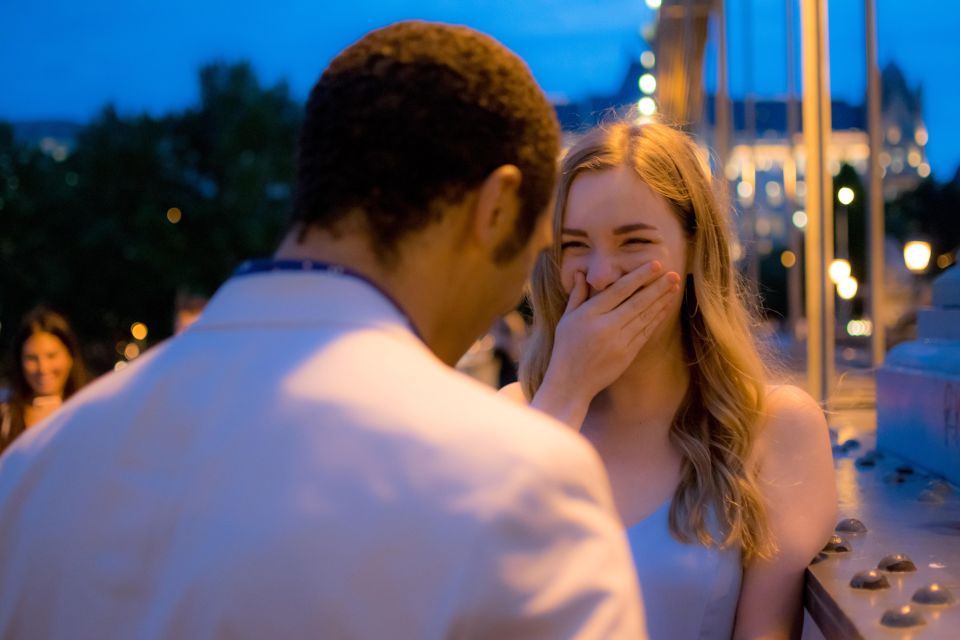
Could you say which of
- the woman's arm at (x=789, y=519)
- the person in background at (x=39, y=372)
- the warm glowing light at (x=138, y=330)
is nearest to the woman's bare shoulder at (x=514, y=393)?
the woman's arm at (x=789, y=519)

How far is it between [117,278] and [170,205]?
397 centimetres

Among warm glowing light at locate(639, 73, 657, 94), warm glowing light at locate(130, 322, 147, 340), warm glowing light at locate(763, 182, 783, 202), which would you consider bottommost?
warm glowing light at locate(130, 322, 147, 340)

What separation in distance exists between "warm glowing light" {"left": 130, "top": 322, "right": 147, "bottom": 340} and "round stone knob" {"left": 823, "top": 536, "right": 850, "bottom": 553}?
58.9 meters

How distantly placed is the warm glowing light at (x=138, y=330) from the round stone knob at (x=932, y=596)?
59.5m

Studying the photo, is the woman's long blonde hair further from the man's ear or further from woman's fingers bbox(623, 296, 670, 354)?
the man's ear

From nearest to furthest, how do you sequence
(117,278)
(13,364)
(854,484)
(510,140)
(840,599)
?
(510,140), (840,599), (854,484), (13,364), (117,278)

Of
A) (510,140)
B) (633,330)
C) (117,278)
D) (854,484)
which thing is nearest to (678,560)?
(633,330)

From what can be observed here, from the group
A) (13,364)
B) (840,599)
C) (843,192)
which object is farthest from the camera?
(843,192)

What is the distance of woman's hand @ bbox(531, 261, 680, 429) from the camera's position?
2828mm

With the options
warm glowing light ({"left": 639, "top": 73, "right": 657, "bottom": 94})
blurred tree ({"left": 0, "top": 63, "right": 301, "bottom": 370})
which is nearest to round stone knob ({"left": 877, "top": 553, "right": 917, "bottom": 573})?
warm glowing light ({"left": 639, "top": 73, "right": 657, "bottom": 94})

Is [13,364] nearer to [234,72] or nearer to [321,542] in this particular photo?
[321,542]

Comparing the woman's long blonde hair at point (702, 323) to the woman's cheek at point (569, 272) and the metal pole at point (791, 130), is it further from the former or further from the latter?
the metal pole at point (791, 130)

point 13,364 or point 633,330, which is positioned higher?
point 633,330

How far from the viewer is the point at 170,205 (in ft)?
194
